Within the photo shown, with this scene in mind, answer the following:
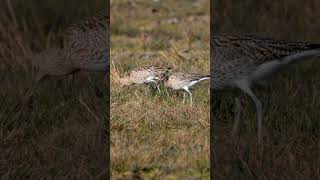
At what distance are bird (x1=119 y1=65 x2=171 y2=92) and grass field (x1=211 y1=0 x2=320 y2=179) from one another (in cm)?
25

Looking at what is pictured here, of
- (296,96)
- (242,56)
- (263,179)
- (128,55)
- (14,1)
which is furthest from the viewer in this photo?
(14,1)

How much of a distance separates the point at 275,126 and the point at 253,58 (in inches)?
11.8

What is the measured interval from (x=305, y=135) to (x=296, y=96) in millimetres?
305

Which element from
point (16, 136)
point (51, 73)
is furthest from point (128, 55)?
point (16, 136)

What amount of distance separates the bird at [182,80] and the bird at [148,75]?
0.04m

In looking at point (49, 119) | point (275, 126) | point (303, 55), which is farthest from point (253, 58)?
point (49, 119)

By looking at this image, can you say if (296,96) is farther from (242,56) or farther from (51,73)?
(51,73)

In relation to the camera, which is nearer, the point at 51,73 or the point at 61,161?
the point at 61,161

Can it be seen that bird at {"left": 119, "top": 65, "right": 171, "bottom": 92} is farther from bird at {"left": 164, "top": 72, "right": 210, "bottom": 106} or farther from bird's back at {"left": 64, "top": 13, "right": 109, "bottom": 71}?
bird's back at {"left": 64, "top": 13, "right": 109, "bottom": 71}

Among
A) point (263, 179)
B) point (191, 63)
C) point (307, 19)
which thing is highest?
point (307, 19)

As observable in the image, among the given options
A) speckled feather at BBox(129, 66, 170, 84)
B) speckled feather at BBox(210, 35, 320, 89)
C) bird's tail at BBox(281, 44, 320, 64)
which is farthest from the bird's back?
bird's tail at BBox(281, 44, 320, 64)

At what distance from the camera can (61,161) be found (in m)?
2.96

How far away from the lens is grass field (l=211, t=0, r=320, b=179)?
282 cm

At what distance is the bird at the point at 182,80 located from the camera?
8.51 feet
